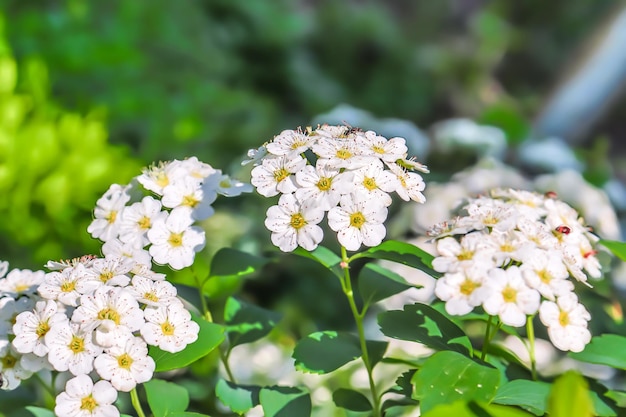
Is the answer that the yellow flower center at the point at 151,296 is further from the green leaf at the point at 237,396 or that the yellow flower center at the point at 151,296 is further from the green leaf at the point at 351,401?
the green leaf at the point at 351,401

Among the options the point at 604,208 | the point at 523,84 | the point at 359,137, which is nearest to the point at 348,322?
the point at 604,208

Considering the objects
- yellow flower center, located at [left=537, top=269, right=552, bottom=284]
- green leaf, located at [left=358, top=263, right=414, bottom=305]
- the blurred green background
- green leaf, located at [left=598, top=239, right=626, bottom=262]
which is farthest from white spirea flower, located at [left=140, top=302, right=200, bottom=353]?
the blurred green background

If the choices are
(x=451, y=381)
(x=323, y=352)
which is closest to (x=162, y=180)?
(x=323, y=352)

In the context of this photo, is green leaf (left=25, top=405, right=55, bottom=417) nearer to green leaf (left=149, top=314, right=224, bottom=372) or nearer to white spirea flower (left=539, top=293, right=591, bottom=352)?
green leaf (left=149, top=314, right=224, bottom=372)

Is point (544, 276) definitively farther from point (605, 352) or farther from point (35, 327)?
point (35, 327)

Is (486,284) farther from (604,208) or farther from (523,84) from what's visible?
(523,84)

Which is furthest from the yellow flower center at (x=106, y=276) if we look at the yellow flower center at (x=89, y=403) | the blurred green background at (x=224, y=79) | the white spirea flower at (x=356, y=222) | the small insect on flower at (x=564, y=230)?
the blurred green background at (x=224, y=79)
